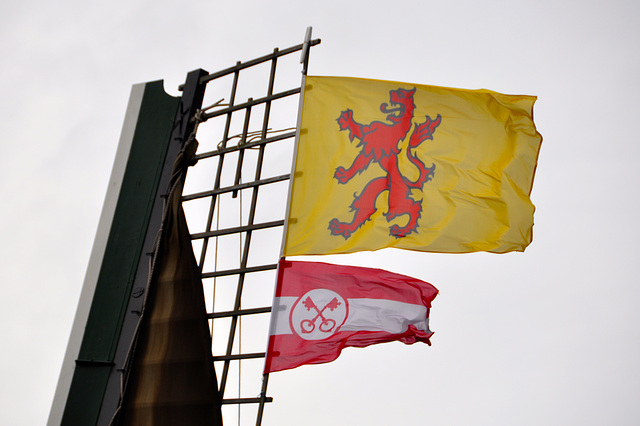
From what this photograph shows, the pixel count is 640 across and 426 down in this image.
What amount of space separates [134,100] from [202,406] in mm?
3829

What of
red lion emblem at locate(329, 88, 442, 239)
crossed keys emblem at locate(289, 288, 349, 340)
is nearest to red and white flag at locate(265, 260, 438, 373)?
crossed keys emblem at locate(289, 288, 349, 340)

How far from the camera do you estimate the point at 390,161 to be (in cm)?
741

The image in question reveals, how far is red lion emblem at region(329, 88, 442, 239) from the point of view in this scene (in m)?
7.07

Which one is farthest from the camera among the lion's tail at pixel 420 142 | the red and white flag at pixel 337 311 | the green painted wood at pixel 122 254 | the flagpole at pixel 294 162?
the lion's tail at pixel 420 142

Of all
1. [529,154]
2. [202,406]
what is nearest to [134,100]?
[202,406]

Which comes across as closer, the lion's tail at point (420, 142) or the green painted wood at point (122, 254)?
the green painted wood at point (122, 254)

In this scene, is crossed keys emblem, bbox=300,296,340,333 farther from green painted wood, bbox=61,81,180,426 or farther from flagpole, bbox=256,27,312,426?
green painted wood, bbox=61,81,180,426

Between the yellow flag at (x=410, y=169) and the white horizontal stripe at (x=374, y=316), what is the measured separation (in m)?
0.57

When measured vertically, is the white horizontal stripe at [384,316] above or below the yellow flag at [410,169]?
below

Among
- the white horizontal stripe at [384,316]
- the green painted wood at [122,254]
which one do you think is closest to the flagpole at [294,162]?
the white horizontal stripe at [384,316]

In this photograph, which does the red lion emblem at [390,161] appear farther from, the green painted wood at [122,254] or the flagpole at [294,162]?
the green painted wood at [122,254]

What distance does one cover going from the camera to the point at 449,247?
7.00 m

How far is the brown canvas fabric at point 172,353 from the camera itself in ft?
20.6

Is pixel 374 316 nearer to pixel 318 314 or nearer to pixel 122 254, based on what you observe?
pixel 318 314
